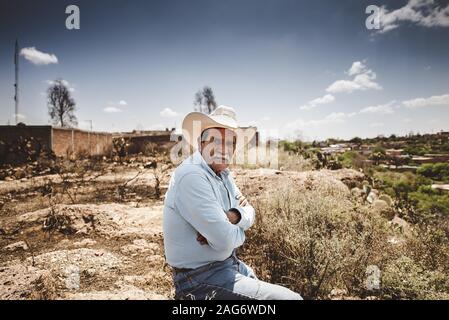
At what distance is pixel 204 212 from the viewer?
73.8 inches

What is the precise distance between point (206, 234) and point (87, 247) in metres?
2.68

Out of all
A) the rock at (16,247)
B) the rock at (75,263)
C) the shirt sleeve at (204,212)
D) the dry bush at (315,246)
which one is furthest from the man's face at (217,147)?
the rock at (16,247)

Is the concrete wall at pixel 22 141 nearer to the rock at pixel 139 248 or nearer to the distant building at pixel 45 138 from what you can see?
the distant building at pixel 45 138

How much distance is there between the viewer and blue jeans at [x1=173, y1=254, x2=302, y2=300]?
193cm

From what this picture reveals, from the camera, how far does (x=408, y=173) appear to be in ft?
37.5

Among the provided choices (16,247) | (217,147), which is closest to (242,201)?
(217,147)

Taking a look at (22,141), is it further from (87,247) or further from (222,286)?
(222,286)

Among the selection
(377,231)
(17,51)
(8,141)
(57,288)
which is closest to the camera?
(57,288)

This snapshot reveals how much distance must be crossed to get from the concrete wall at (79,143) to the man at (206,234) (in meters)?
12.2
